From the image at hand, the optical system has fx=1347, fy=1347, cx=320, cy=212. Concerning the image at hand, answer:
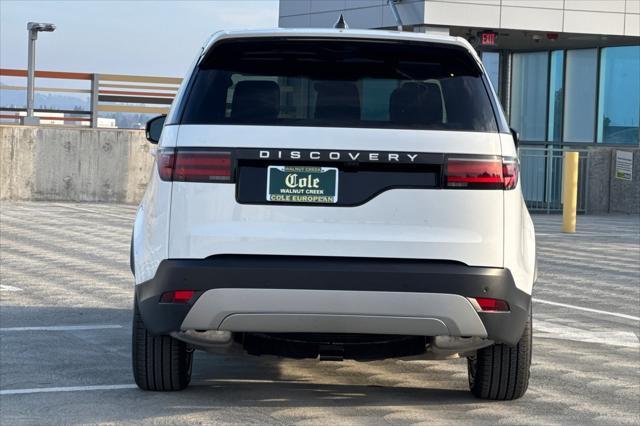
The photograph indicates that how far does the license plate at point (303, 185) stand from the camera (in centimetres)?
574

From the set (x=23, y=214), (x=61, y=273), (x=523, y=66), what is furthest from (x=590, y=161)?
(x=61, y=273)

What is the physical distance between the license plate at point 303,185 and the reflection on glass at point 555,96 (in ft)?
85.8

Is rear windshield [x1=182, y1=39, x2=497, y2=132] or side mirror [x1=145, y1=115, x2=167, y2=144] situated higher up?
rear windshield [x1=182, y1=39, x2=497, y2=132]

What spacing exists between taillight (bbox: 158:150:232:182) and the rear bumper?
1.16ft

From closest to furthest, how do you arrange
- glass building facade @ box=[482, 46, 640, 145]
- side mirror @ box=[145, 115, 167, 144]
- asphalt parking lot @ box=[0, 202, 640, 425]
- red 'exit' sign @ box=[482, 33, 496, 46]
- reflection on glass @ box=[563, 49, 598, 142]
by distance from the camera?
asphalt parking lot @ box=[0, 202, 640, 425] → side mirror @ box=[145, 115, 167, 144] → red 'exit' sign @ box=[482, 33, 496, 46] → glass building facade @ box=[482, 46, 640, 145] → reflection on glass @ box=[563, 49, 598, 142]

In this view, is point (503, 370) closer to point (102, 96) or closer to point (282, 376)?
point (282, 376)

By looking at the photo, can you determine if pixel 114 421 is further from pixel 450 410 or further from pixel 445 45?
pixel 445 45

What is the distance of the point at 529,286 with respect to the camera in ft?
19.8

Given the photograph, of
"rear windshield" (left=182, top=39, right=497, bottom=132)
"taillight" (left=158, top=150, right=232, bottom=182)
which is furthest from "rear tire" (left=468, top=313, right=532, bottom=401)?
"taillight" (left=158, top=150, right=232, bottom=182)

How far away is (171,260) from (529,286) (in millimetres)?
1600

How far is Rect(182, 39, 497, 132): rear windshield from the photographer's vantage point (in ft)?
19.3

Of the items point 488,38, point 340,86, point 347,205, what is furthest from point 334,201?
point 488,38

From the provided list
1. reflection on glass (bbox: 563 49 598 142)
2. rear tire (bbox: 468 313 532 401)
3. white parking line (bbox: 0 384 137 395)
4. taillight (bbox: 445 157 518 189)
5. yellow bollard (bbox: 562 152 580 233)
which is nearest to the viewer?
taillight (bbox: 445 157 518 189)

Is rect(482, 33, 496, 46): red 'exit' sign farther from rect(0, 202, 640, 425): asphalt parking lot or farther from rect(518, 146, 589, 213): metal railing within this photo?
rect(0, 202, 640, 425): asphalt parking lot
